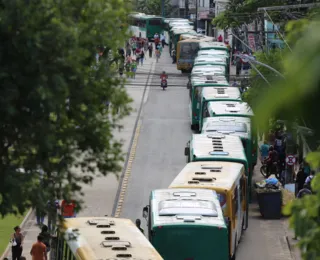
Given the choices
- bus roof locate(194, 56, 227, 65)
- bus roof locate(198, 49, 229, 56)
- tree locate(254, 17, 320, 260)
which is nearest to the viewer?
tree locate(254, 17, 320, 260)

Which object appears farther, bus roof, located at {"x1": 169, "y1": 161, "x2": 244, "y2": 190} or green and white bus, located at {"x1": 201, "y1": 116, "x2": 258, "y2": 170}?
green and white bus, located at {"x1": 201, "y1": 116, "x2": 258, "y2": 170}

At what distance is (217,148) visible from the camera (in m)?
30.4

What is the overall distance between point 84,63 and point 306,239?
4.78 meters

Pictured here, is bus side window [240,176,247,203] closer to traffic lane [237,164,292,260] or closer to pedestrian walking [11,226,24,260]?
traffic lane [237,164,292,260]

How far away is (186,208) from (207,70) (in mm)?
34376

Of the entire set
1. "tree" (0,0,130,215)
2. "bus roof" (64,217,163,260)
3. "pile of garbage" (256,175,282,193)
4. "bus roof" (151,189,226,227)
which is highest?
"tree" (0,0,130,215)

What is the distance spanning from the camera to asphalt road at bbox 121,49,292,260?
27969mm

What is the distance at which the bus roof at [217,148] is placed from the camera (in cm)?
2933

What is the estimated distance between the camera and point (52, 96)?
11.2 metres

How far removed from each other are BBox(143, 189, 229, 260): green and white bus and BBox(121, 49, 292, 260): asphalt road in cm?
487

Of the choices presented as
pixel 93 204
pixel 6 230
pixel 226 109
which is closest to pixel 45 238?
pixel 6 230

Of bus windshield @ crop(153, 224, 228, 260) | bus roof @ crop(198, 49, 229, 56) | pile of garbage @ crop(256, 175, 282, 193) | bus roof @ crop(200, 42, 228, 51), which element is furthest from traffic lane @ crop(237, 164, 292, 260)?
bus roof @ crop(200, 42, 228, 51)

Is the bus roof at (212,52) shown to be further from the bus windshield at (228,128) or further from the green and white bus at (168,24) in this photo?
the bus windshield at (228,128)

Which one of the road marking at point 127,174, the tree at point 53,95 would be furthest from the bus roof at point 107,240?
the road marking at point 127,174
